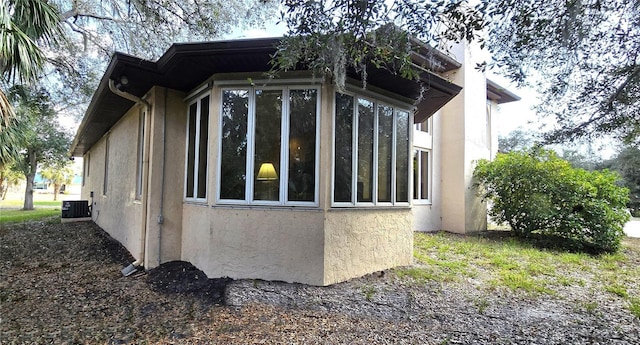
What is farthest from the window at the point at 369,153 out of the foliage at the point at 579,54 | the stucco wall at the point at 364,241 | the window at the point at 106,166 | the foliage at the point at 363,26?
the window at the point at 106,166

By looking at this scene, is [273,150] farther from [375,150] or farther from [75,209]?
[75,209]

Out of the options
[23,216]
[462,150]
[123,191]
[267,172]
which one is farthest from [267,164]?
[23,216]

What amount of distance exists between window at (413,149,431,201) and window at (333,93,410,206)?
15.1 ft

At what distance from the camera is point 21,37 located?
5.07m

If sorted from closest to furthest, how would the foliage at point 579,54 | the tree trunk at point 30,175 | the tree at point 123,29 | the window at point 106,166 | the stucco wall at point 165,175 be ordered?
the foliage at point 579,54, the stucco wall at point 165,175, the tree at point 123,29, the window at point 106,166, the tree trunk at point 30,175

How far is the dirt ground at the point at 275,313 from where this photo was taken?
3.38 metres

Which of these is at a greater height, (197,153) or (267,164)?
(197,153)

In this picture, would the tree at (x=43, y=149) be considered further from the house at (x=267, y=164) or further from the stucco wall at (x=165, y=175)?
the house at (x=267, y=164)

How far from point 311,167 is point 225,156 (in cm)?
127

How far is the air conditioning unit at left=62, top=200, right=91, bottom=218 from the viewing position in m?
11.9

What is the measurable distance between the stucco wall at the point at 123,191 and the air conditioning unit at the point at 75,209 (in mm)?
1875

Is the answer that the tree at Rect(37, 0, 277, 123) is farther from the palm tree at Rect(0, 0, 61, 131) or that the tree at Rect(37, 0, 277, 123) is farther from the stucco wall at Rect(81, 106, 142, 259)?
the stucco wall at Rect(81, 106, 142, 259)

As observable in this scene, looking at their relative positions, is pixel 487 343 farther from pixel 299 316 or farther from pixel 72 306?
pixel 72 306

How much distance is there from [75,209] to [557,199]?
15171mm
